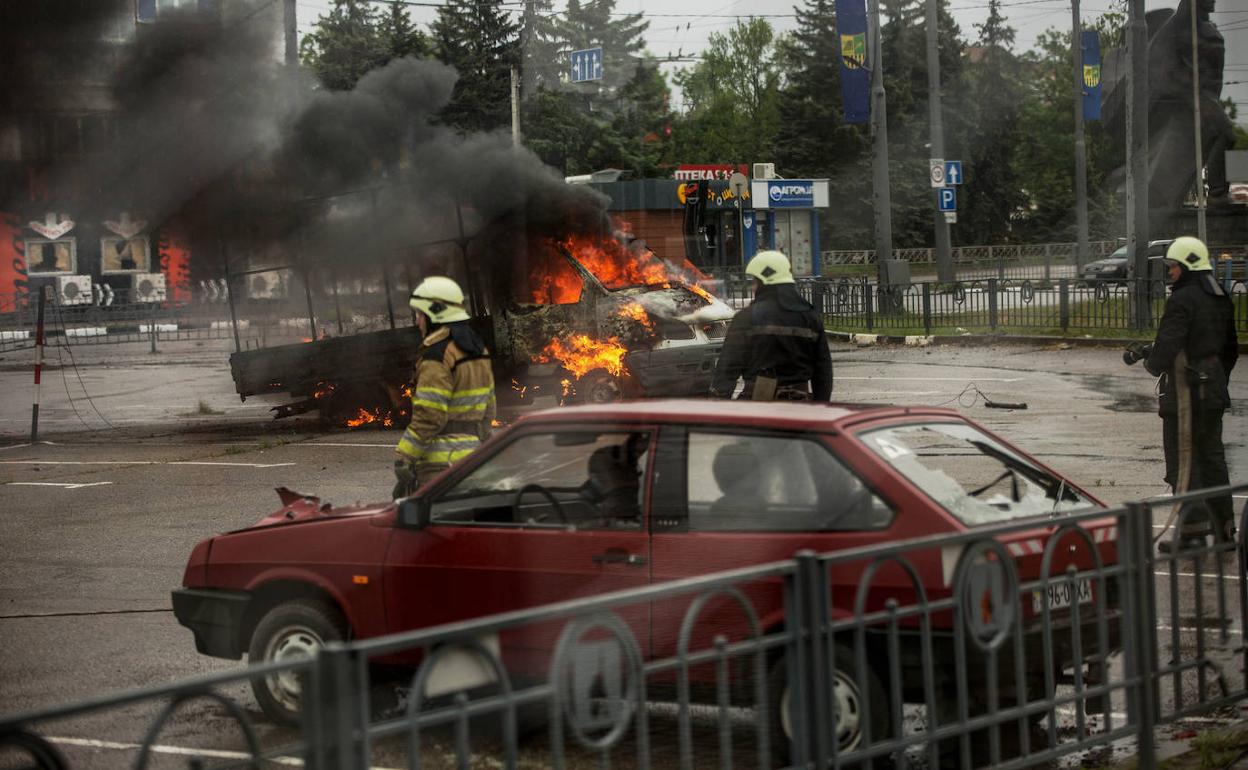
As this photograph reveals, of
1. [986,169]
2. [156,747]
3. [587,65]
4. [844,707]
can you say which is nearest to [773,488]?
[844,707]

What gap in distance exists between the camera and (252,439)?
57.8 ft

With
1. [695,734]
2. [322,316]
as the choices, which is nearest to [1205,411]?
[695,734]

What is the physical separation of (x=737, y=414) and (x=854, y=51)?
85.9 feet

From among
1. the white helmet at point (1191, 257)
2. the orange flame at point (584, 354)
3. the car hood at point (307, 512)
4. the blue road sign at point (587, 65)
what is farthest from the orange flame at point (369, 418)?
the blue road sign at point (587, 65)

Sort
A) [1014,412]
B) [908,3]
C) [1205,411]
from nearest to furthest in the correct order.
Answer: [1205,411] < [1014,412] < [908,3]

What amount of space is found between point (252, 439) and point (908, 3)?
188 feet

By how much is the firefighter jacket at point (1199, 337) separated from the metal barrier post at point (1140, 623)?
14.8 ft

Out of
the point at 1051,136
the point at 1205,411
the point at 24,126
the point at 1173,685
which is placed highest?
the point at 1051,136

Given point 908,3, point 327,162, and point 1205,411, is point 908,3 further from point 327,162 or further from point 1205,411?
point 1205,411

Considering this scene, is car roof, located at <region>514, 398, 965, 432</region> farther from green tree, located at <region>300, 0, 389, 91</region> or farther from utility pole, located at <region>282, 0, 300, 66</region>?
green tree, located at <region>300, 0, 389, 91</region>

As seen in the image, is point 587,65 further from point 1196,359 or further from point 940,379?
point 1196,359

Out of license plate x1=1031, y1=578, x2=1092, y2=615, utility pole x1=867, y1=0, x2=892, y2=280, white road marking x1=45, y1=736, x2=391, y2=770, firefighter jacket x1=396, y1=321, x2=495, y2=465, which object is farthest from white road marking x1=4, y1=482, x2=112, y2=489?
utility pole x1=867, y1=0, x2=892, y2=280

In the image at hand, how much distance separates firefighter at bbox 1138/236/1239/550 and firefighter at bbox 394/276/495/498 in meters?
4.12

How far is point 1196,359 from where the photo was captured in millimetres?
9023
